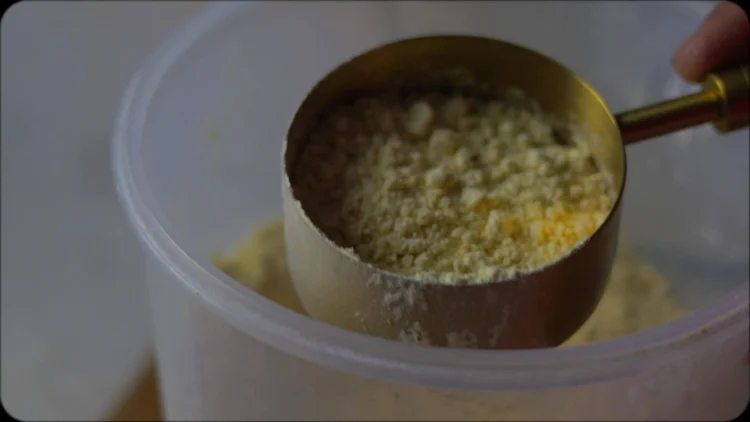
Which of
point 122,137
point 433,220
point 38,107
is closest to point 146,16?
point 38,107

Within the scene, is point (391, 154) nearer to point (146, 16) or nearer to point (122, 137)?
point (122, 137)

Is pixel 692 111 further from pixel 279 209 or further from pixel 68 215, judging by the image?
pixel 68 215

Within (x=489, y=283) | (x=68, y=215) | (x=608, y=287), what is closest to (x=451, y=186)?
(x=489, y=283)

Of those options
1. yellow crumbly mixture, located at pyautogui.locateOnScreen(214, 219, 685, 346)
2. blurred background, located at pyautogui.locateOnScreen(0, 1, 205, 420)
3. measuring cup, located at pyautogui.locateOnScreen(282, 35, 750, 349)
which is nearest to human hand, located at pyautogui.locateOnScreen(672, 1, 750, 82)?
measuring cup, located at pyautogui.locateOnScreen(282, 35, 750, 349)

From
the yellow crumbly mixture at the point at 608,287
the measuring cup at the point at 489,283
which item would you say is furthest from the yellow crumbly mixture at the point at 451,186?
the yellow crumbly mixture at the point at 608,287

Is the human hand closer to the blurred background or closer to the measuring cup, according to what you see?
the measuring cup

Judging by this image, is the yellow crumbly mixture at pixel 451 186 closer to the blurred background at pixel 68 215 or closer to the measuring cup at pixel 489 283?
the measuring cup at pixel 489 283
